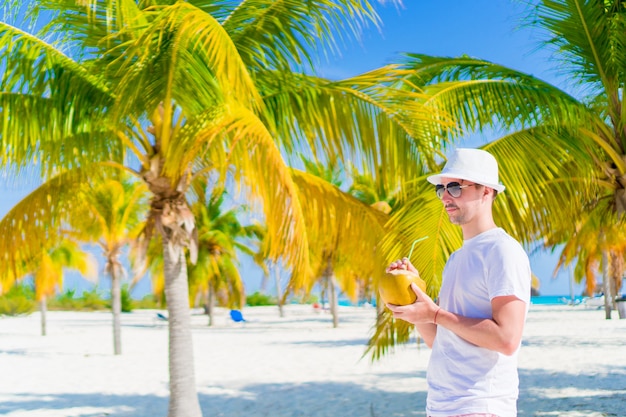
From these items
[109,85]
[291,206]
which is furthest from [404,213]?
[109,85]

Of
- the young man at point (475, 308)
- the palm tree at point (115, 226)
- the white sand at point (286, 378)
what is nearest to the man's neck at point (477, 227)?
the young man at point (475, 308)

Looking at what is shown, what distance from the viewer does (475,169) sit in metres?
2.03

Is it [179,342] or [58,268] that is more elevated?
[58,268]

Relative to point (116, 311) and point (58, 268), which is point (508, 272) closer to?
point (116, 311)

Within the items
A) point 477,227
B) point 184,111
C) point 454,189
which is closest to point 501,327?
point 477,227

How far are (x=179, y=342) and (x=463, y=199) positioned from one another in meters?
6.25

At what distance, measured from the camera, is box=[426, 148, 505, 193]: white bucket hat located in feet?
6.63

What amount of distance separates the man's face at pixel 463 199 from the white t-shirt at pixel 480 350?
80 millimetres

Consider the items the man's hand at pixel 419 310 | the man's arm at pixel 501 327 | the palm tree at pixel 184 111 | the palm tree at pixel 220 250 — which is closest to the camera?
the man's arm at pixel 501 327

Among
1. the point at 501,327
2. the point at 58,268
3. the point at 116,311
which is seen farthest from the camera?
the point at 58,268

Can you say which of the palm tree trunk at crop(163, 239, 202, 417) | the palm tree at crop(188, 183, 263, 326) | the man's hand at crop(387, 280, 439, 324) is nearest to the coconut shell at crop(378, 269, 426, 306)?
the man's hand at crop(387, 280, 439, 324)

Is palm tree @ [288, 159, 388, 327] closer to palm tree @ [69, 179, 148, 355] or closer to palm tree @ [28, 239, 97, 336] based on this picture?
palm tree @ [69, 179, 148, 355]

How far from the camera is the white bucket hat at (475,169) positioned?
6.63 feet

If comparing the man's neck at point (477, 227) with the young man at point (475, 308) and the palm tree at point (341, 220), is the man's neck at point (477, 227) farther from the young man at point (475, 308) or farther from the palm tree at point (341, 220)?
the palm tree at point (341, 220)
